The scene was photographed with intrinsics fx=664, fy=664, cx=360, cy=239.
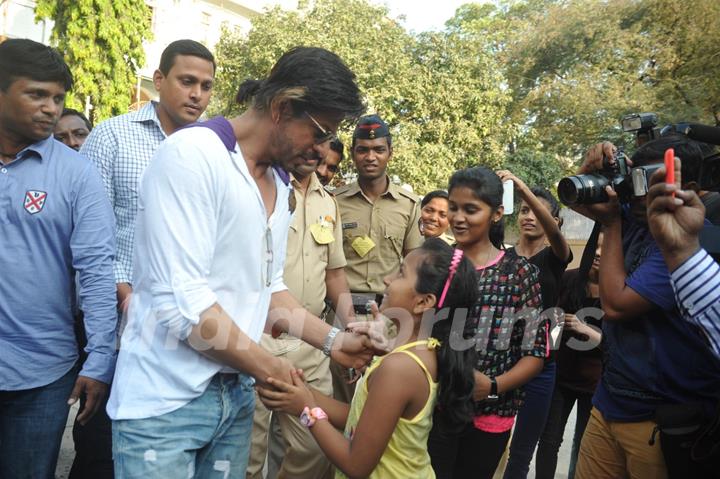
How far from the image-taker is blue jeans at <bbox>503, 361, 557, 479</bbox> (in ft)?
12.8

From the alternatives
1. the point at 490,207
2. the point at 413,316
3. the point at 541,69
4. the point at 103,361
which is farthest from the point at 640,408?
the point at 541,69

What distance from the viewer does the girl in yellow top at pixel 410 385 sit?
2.37m

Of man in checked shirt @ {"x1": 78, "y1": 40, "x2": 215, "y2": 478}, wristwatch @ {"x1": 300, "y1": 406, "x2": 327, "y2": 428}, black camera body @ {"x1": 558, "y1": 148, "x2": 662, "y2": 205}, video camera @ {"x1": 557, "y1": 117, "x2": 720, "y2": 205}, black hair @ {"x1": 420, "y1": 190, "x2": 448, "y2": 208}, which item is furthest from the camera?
black hair @ {"x1": 420, "y1": 190, "x2": 448, "y2": 208}

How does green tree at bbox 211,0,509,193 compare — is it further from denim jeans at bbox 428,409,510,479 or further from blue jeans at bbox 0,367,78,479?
blue jeans at bbox 0,367,78,479

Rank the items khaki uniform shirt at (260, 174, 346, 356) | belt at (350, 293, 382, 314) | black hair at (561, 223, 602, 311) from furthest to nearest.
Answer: belt at (350, 293, 382, 314) → khaki uniform shirt at (260, 174, 346, 356) → black hair at (561, 223, 602, 311)

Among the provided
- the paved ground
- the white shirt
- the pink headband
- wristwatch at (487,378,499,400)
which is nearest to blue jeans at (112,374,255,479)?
the white shirt

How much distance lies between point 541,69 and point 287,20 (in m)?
9.70

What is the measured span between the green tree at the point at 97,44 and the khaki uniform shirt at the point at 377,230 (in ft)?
55.6

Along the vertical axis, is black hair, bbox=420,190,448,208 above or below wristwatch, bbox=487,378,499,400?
above

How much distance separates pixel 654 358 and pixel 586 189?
73cm

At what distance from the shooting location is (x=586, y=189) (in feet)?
9.11

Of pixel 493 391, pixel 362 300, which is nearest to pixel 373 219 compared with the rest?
pixel 362 300

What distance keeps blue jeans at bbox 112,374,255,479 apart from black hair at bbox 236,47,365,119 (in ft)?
2.91

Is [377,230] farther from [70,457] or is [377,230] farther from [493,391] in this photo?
[70,457]
